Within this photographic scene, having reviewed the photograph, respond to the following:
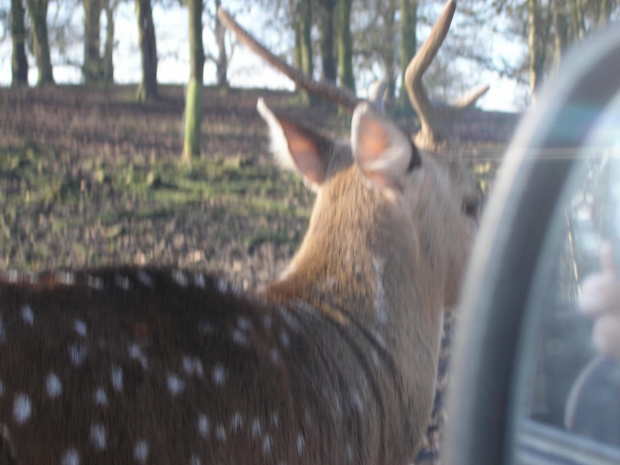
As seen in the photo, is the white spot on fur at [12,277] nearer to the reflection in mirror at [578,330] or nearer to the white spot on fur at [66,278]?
the white spot on fur at [66,278]

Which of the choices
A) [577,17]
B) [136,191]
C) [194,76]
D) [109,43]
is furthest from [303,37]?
[136,191]

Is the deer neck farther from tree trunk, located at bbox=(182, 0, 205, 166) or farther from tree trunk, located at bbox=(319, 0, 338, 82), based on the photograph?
tree trunk, located at bbox=(319, 0, 338, 82)

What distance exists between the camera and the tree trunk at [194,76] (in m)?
8.47

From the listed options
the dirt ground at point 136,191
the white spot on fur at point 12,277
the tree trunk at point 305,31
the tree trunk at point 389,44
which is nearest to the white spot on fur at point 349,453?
the white spot on fur at point 12,277

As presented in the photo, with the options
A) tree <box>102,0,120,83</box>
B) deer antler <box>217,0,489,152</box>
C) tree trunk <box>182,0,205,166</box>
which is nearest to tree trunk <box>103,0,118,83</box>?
tree <box>102,0,120,83</box>

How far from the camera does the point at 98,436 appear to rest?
1.66 meters

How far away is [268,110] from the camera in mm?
3016

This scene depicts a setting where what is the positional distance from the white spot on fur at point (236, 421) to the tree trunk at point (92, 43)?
9.68 metres

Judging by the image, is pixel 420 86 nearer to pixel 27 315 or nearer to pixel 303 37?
pixel 27 315

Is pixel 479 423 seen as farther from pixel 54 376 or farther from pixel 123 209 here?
pixel 123 209

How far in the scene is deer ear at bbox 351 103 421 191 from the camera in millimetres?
2543

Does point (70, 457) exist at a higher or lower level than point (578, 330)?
lower

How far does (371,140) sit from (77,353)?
1.38 metres

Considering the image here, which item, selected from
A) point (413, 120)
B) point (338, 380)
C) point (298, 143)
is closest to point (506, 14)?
point (413, 120)
